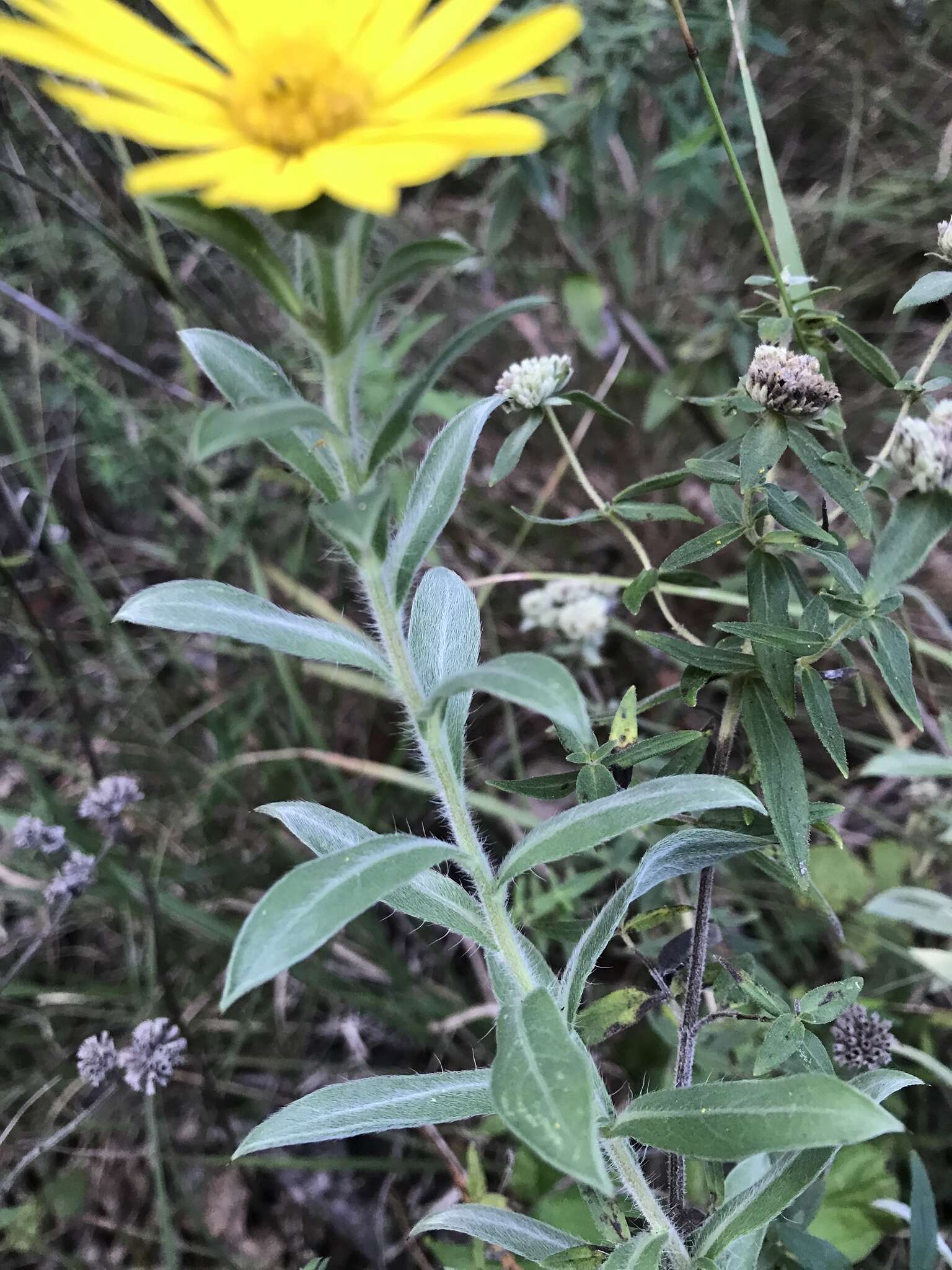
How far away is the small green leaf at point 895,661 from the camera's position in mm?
986

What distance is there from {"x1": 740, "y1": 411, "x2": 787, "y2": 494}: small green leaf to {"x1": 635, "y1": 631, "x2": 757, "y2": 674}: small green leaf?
18 cm

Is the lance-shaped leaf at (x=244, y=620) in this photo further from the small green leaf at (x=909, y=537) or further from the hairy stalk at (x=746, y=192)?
the hairy stalk at (x=746, y=192)

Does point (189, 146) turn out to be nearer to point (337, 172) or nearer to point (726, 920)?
point (337, 172)

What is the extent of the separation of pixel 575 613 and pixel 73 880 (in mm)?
985

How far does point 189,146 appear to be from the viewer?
2.16 ft

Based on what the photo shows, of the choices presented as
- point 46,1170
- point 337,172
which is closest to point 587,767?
point 337,172

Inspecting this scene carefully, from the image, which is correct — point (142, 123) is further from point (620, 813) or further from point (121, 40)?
point (620, 813)

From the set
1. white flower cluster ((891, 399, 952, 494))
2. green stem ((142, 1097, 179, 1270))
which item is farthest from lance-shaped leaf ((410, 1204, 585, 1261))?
white flower cluster ((891, 399, 952, 494))

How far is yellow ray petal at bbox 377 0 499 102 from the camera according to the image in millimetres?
765

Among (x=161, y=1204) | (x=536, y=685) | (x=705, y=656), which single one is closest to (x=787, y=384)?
(x=705, y=656)

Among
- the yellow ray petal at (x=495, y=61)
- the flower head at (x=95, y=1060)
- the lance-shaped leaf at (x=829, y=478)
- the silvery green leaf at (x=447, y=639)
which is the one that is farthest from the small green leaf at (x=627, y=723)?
the flower head at (x=95, y=1060)

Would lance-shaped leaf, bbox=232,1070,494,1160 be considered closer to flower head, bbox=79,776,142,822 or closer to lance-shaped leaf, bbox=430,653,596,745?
lance-shaped leaf, bbox=430,653,596,745

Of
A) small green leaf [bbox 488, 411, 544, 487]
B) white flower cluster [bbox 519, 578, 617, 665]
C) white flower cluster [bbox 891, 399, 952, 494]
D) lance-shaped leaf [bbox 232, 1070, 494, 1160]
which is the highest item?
white flower cluster [bbox 891, 399, 952, 494]

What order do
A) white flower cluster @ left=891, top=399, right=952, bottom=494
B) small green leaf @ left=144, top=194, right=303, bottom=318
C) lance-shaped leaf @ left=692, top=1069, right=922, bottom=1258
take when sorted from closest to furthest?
small green leaf @ left=144, top=194, right=303, bottom=318 < white flower cluster @ left=891, top=399, right=952, bottom=494 < lance-shaped leaf @ left=692, top=1069, right=922, bottom=1258
